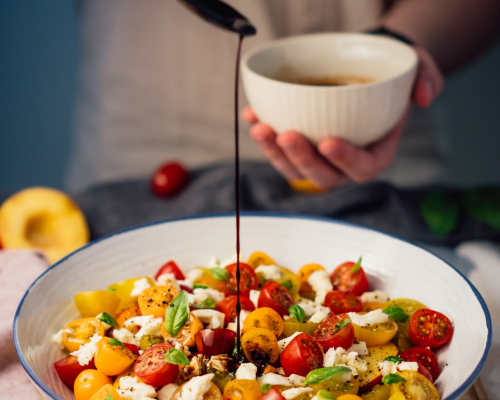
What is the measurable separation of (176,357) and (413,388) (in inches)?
16.5

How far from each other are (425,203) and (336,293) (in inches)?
34.8

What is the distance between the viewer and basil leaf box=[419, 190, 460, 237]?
185 cm

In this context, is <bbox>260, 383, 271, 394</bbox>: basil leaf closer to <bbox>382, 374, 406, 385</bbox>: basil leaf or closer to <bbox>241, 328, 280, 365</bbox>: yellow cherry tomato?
<bbox>241, 328, 280, 365</bbox>: yellow cherry tomato

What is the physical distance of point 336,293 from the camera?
1.23 m

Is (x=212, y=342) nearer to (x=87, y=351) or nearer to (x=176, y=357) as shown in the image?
(x=176, y=357)

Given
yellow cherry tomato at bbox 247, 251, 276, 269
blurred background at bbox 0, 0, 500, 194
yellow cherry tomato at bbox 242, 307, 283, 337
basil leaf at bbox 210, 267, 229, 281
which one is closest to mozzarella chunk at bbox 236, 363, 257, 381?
yellow cherry tomato at bbox 242, 307, 283, 337

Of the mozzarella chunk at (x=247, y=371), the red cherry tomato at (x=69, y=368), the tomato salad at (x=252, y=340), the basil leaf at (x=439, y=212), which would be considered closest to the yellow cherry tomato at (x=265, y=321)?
the tomato salad at (x=252, y=340)

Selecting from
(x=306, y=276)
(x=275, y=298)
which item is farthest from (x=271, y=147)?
(x=275, y=298)

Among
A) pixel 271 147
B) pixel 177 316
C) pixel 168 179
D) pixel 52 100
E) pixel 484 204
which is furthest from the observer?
pixel 52 100

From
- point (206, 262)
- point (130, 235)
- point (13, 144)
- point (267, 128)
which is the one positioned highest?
point (267, 128)

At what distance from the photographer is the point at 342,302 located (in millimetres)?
1208

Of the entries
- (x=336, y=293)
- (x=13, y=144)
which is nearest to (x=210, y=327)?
(x=336, y=293)

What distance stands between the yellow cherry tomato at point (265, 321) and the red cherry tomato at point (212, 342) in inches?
2.0

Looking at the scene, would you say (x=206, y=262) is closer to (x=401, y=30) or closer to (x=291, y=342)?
(x=291, y=342)
